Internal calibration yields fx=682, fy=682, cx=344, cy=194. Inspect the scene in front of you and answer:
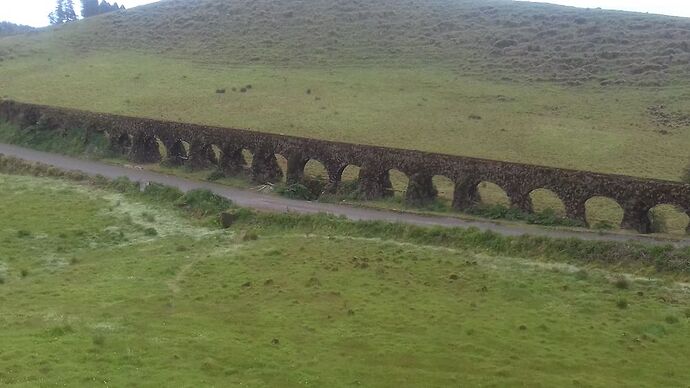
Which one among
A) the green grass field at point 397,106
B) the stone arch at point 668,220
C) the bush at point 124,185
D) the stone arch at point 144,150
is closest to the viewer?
the stone arch at point 668,220

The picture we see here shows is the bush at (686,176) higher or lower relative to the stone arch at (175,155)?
higher

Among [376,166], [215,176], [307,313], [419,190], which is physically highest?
[376,166]

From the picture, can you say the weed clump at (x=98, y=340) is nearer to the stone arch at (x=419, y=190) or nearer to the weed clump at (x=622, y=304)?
the weed clump at (x=622, y=304)

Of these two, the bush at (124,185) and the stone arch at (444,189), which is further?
the bush at (124,185)

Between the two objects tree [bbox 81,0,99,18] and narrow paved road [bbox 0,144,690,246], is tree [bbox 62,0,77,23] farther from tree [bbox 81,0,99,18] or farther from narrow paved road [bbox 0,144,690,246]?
narrow paved road [bbox 0,144,690,246]

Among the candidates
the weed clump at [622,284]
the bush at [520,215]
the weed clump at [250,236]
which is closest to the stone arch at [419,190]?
the bush at [520,215]

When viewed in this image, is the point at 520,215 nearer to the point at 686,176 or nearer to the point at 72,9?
the point at 686,176

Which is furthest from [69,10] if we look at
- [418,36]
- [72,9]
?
[418,36]
